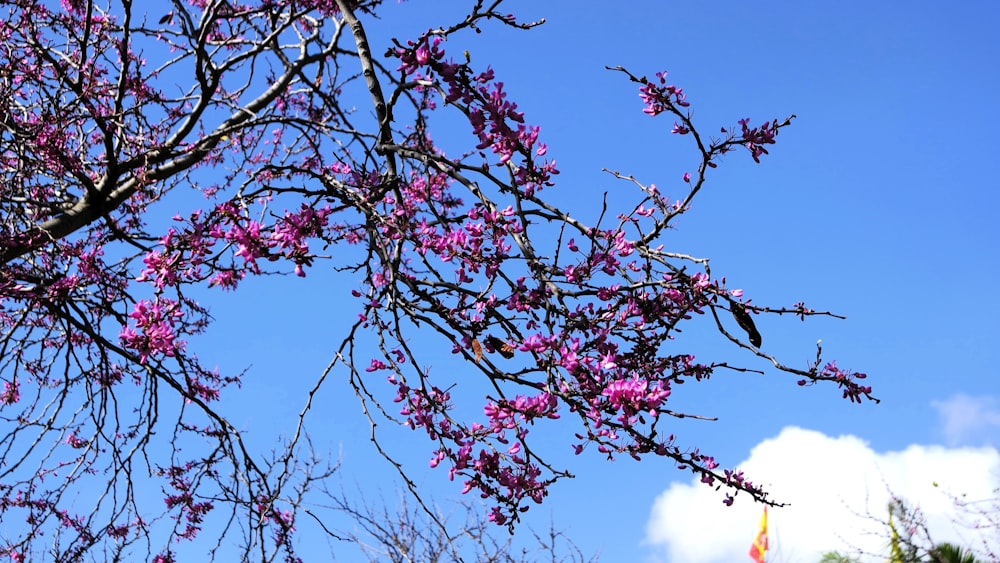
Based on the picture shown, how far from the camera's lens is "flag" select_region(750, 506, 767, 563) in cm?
1332

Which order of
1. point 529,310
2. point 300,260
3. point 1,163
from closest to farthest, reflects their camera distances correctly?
point 300,260 < point 529,310 < point 1,163

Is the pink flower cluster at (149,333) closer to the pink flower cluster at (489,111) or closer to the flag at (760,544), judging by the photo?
the pink flower cluster at (489,111)

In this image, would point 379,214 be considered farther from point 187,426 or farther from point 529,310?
point 187,426

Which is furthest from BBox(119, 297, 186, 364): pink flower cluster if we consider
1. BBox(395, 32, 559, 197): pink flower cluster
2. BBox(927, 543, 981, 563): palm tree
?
BBox(927, 543, 981, 563): palm tree

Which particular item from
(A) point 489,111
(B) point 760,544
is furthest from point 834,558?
(A) point 489,111

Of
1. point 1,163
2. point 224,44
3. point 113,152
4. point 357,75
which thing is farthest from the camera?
point 357,75

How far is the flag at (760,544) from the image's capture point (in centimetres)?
1332

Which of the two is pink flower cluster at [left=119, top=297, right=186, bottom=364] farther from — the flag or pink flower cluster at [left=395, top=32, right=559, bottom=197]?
the flag

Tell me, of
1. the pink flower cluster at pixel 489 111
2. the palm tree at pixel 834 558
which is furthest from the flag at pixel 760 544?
the pink flower cluster at pixel 489 111

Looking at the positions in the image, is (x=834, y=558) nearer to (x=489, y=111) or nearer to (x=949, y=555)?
(x=949, y=555)

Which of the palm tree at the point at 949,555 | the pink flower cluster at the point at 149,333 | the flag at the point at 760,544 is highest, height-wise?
the flag at the point at 760,544

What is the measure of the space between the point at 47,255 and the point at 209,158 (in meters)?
1.63

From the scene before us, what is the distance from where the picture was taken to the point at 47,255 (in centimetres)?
573

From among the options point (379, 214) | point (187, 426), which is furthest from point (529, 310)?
point (187, 426)
